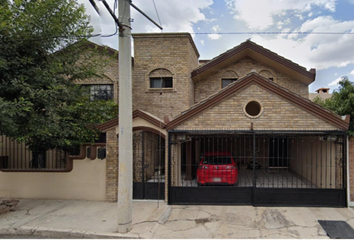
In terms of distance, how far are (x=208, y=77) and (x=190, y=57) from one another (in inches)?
61.9

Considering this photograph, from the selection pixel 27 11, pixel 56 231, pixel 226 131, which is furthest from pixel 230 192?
pixel 27 11

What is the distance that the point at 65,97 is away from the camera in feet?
24.3

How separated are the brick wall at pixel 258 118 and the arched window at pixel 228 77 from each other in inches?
202

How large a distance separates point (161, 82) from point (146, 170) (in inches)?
179

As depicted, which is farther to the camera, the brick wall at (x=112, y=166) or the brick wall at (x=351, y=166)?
the brick wall at (x=112, y=166)

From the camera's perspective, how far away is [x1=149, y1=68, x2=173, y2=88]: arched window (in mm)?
11234

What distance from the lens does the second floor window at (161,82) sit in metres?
11.3

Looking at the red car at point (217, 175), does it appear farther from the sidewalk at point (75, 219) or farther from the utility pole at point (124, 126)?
the utility pole at point (124, 126)

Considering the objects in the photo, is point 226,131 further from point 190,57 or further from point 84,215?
point 190,57

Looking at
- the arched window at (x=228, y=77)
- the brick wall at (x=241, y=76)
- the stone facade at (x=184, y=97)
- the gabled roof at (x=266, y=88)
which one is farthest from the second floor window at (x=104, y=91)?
the arched window at (x=228, y=77)

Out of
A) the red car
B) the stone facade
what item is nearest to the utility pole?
the stone facade

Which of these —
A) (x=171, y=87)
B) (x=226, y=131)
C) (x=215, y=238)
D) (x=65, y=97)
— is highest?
(x=171, y=87)

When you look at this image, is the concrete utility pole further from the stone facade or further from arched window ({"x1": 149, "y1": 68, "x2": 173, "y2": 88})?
arched window ({"x1": 149, "y1": 68, "x2": 173, "y2": 88})

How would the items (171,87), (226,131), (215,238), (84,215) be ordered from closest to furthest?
(215,238) → (84,215) → (226,131) → (171,87)
